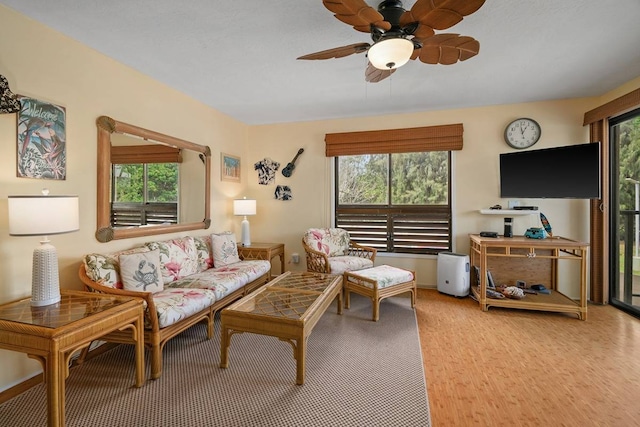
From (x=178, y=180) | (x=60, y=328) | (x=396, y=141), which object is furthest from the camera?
(x=396, y=141)

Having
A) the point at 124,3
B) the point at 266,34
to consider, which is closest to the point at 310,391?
the point at 266,34

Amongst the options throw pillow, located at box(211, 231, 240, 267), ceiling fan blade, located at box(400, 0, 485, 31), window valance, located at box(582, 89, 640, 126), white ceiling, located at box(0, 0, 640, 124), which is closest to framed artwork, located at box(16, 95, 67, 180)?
white ceiling, located at box(0, 0, 640, 124)

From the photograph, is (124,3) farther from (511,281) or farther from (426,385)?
(511,281)

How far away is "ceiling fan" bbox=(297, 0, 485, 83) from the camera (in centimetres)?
151

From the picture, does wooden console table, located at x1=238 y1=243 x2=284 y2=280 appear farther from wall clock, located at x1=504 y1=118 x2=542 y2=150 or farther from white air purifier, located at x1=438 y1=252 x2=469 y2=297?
wall clock, located at x1=504 y1=118 x2=542 y2=150

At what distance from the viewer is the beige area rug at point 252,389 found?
5.50 ft

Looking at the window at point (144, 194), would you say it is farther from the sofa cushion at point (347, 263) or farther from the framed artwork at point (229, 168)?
the sofa cushion at point (347, 263)

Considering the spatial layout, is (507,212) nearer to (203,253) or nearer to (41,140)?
(203,253)

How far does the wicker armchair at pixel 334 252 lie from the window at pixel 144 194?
1692mm

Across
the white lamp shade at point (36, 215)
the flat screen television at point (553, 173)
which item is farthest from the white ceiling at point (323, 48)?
the white lamp shade at point (36, 215)

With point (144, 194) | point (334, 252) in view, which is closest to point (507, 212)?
point (334, 252)

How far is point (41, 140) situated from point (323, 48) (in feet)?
7.29

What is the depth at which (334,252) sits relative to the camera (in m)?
4.11

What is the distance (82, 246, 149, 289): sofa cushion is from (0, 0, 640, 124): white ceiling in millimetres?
1727
